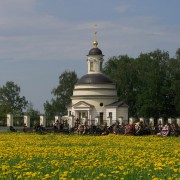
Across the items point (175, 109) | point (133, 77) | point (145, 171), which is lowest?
point (145, 171)

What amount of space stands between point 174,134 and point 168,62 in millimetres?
49782

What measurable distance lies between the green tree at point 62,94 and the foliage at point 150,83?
13874 millimetres

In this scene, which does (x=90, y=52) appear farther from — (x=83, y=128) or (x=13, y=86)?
(x=83, y=128)

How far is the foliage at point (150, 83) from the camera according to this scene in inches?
3036

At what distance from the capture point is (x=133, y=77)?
85.9 metres

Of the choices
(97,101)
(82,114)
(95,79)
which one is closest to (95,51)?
(95,79)

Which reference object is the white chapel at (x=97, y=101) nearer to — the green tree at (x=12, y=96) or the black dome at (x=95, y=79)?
the black dome at (x=95, y=79)

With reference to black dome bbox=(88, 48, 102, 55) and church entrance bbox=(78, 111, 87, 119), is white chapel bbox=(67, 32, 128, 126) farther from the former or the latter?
black dome bbox=(88, 48, 102, 55)

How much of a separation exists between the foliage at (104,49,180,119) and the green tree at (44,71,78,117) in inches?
546

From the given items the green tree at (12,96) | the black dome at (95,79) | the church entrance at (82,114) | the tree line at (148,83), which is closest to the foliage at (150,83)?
the tree line at (148,83)

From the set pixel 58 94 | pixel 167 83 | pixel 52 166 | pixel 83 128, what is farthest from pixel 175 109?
pixel 52 166

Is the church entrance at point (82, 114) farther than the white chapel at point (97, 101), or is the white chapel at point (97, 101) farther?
the church entrance at point (82, 114)

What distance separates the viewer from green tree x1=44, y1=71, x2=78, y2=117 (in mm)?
100119

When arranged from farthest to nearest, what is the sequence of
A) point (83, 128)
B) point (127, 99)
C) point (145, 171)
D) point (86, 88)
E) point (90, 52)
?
point (127, 99) < point (90, 52) < point (86, 88) < point (83, 128) < point (145, 171)
